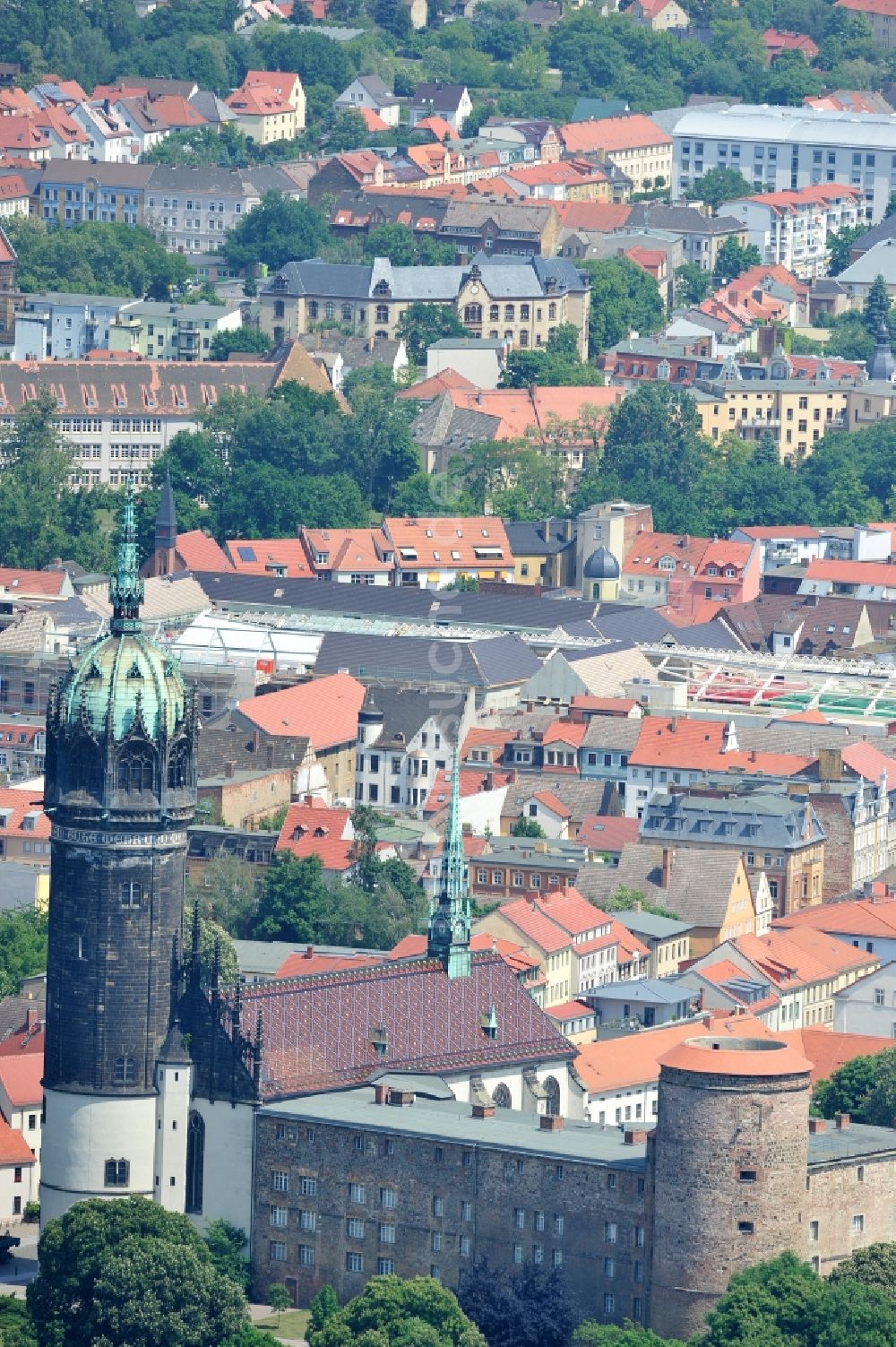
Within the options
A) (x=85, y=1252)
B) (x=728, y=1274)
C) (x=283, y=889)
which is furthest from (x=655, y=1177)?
(x=283, y=889)

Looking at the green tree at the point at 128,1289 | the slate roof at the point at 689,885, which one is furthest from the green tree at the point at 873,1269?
the slate roof at the point at 689,885

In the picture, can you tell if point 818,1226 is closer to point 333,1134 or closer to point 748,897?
point 333,1134

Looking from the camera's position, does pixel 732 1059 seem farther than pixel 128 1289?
Yes

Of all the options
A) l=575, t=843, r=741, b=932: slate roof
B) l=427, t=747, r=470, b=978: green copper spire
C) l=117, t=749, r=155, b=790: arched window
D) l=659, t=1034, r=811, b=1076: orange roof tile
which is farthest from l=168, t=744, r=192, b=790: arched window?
l=575, t=843, r=741, b=932: slate roof

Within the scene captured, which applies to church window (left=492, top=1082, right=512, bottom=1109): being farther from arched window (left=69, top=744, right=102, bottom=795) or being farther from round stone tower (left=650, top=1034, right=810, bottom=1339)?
arched window (left=69, top=744, right=102, bottom=795)

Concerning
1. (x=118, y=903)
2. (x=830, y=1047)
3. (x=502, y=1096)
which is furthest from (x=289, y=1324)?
(x=830, y=1047)

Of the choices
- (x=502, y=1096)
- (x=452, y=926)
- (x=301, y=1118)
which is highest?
(x=452, y=926)

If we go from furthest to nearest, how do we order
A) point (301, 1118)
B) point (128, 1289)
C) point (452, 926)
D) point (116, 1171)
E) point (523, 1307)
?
point (452, 926) < point (116, 1171) < point (301, 1118) < point (523, 1307) < point (128, 1289)

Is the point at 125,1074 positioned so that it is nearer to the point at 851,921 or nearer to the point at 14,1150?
the point at 14,1150
